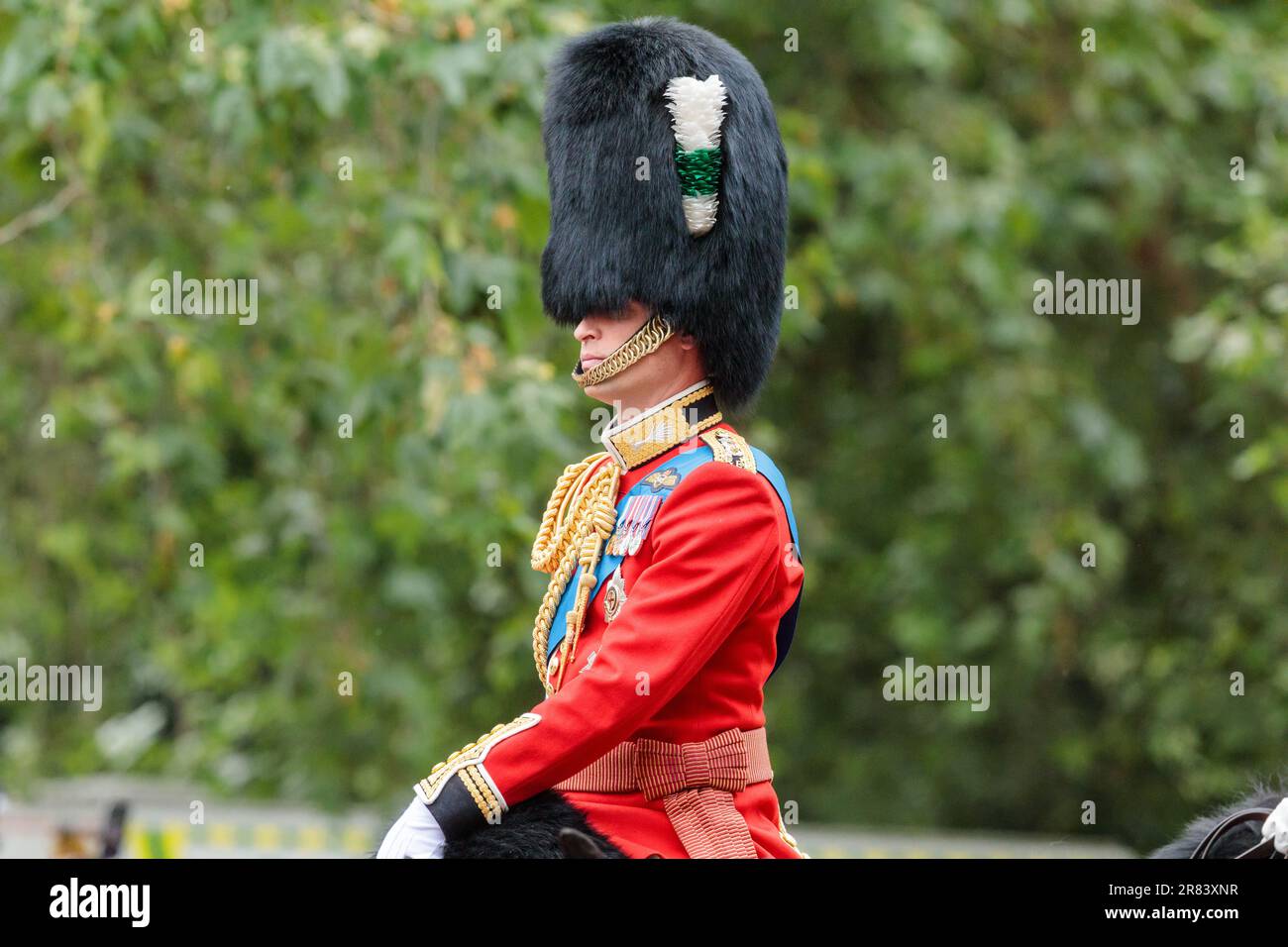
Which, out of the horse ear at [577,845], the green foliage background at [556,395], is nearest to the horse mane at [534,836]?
the horse ear at [577,845]

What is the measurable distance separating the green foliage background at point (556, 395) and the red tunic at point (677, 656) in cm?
212

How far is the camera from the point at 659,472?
2.68 m

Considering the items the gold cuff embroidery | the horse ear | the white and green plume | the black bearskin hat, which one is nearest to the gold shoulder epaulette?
the black bearskin hat

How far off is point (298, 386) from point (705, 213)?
11.2 ft

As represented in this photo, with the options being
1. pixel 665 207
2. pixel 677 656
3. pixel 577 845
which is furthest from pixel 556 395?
pixel 577 845

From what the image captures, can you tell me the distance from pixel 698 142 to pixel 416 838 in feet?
3.76

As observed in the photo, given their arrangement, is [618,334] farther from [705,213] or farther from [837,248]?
[837,248]

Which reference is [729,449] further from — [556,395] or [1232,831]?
[556,395]

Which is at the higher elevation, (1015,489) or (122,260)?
(122,260)

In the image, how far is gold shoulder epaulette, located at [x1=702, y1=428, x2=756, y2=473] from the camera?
2.62m

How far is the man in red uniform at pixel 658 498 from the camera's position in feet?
8.05

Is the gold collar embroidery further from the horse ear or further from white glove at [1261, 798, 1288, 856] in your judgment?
white glove at [1261, 798, 1288, 856]

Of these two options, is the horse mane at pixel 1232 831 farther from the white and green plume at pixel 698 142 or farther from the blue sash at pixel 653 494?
the white and green plume at pixel 698 142
